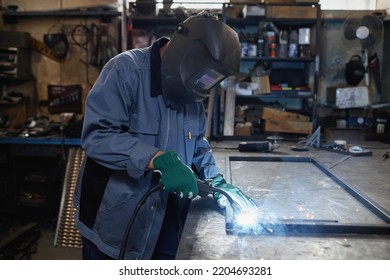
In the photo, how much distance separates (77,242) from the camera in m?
3.07

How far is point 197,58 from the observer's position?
1232mm

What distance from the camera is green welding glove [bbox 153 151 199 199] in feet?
3.75

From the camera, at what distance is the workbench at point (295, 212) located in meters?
0.98

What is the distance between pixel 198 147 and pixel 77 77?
10.6 ft

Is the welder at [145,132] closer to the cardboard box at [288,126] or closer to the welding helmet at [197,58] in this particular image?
the welding helmet at [197,58]

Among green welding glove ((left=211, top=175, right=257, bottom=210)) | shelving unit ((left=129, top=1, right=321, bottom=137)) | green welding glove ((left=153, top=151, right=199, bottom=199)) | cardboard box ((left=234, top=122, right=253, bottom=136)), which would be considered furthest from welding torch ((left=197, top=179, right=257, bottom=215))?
cardboard box ((left=234, top=122, right=253, bottom=136))

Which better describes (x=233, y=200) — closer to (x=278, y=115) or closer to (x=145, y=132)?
(x=145, y=132)

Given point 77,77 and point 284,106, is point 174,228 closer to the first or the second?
point 284,106

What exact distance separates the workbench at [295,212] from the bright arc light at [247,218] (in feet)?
0.17

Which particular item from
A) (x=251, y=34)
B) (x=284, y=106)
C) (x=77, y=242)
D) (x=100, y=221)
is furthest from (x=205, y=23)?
(x=284, y=106)

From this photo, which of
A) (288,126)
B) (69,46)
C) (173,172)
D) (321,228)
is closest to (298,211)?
(321,228)

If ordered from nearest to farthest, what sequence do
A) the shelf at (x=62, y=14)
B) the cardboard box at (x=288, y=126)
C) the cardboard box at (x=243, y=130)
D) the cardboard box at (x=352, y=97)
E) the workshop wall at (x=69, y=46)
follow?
the cardboard box at (x=288, y=126)
the cardboard box at (x=243, y=130)
the cardboard box at (x=352, y=97)
the shelf at (x=62, y=14)
the workshop wall at (x=69, y=46)

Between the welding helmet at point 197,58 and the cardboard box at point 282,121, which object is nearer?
the welding helmet at point 197,58

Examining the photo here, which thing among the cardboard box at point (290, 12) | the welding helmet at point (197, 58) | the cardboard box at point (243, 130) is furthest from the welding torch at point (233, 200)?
the cardboard box at point (290, 12)
